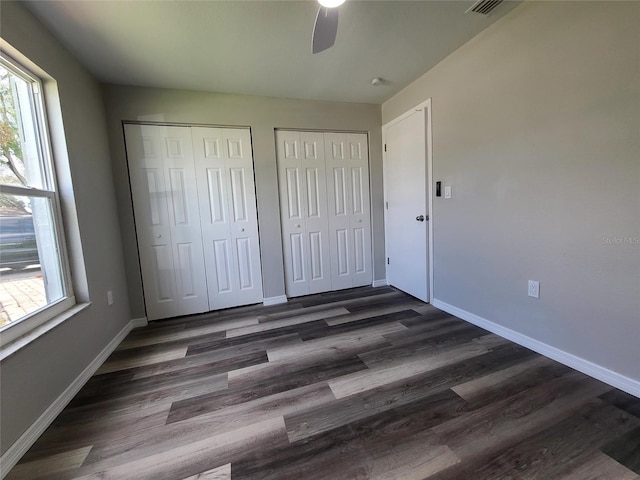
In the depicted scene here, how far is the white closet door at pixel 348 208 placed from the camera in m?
3.13

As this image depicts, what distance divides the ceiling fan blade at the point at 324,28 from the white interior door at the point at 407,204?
148 cm

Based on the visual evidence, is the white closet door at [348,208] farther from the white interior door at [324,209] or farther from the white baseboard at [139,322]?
the white baseboard at [139,322]

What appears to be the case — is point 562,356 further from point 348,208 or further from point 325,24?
point 325,24

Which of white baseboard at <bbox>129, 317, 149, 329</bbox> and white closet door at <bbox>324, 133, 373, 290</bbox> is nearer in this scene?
white baseboard at <bbox>129, 317, 149, 329</bbox>

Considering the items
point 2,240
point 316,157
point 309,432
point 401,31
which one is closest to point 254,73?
point 316,157

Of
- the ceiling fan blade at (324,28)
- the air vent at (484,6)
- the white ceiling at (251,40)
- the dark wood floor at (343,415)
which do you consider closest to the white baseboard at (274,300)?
the dark wood floor at (343,415)

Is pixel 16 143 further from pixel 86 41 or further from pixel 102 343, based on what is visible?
pixel 102 343

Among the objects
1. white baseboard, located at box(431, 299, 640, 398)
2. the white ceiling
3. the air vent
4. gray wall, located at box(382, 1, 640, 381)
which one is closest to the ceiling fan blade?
the white ceiling

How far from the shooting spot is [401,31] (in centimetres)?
184

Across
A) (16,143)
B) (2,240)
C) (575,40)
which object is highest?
(575,40)

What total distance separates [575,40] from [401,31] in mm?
1016

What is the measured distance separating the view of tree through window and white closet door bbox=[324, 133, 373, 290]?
2.40 metres

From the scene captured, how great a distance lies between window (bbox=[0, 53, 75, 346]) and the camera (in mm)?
1346

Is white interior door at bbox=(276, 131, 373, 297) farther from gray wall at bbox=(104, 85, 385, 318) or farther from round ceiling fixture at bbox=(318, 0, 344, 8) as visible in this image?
round ceiling fixture at bbox=(318, 0, 344, 8)
